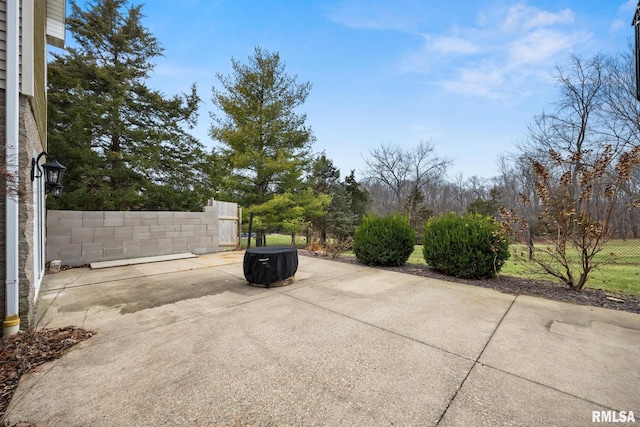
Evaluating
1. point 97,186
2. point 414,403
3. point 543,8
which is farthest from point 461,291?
point 97,186

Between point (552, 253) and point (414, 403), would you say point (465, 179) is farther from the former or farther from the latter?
point (414, 403)

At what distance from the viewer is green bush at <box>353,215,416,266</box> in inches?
238

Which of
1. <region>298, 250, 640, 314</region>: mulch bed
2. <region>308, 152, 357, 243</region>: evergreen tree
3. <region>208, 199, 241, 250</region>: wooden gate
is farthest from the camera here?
<region>308, 152, 357, 243</region>: evergreen tree

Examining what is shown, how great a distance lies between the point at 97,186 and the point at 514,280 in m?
12.9

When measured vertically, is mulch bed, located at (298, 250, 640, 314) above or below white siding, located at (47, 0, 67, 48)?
below

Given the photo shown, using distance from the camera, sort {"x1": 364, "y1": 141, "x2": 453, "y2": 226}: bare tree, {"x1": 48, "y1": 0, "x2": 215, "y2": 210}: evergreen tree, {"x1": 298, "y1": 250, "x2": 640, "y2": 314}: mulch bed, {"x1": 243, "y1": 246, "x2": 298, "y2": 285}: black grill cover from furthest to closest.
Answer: {"x1": 364, "y1": 141, "x2": 453, "y2": 226}: bare tree, {"x1": 48, "y1": 0, "x2": 215, "y2": 210}: evergreen tree, {"x1": 243, "y1": 246, "x2": 298, "y2": 285}: black grill cover, {"x1": 298, "y1": 250, "x2": 640, "y2": 314}: mulch bed

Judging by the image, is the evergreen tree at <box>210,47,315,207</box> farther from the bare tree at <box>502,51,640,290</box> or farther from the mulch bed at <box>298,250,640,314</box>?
the bare tree at <box>502,51,640,290</box>

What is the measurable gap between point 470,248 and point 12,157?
254 inches

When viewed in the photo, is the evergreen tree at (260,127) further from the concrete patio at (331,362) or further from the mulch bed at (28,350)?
the mulch bed at (28,350)

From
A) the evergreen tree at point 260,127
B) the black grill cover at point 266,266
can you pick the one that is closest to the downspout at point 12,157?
the black grill cover at point 266,266

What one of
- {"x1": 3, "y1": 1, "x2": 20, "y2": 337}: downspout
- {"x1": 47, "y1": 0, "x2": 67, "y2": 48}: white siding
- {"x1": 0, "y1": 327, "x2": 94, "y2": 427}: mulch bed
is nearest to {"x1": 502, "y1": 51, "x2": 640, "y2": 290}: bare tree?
{"x1": 0, "y1": 327, "x2": 94, "y2": 427}: mulch bed

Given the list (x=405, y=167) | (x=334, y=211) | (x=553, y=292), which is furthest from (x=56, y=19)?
(x=405, y=167)

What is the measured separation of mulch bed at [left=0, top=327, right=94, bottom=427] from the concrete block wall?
4.22 m

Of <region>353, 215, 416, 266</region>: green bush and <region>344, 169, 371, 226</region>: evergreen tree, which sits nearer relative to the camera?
<region>353, 215, 416, 266</region>: green bush
